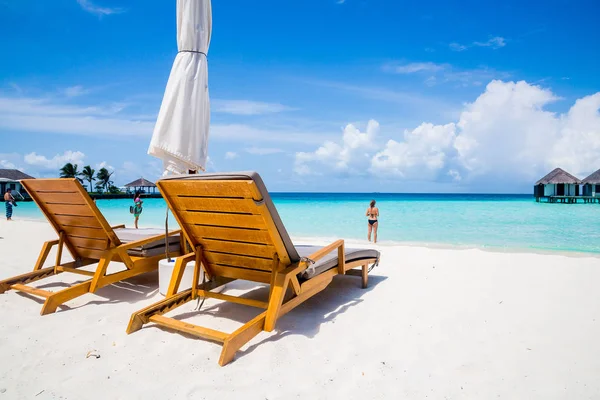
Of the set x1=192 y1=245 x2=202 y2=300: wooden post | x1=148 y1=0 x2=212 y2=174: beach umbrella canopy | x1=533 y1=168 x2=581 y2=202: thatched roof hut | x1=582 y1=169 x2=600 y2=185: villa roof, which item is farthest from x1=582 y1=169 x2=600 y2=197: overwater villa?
x1=192 y1=245 x2=202 y2=300: wooden post

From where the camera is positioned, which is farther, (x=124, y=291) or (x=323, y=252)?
(x=124, y=291)

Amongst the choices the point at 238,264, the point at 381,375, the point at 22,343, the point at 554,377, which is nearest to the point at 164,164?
the point at 238,264

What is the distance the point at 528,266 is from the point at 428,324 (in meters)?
2.77

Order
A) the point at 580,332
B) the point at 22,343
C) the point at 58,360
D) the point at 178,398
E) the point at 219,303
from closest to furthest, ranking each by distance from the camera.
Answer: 1. the point at 178,398
2. the point at 58,360
3. the point at 22,343
4. the point at 580,332
5. the point at 219,303

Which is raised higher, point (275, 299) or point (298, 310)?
point (275, 299)

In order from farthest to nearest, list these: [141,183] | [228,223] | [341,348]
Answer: [141,183] → [228,223] → [341,348]

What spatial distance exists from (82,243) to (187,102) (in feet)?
5.92

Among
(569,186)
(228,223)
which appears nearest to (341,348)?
(228,223)

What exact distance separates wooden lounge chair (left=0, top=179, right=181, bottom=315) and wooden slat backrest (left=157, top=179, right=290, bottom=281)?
88cm

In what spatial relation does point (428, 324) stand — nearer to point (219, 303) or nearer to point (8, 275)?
point (219, 303)

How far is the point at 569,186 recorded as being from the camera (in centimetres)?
3331

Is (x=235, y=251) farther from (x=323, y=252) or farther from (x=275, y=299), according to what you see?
(x=323, y=252)

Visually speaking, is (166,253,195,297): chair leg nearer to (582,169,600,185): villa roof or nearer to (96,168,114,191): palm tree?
(582,169,600,185): villa roof

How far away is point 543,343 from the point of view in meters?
2.52
